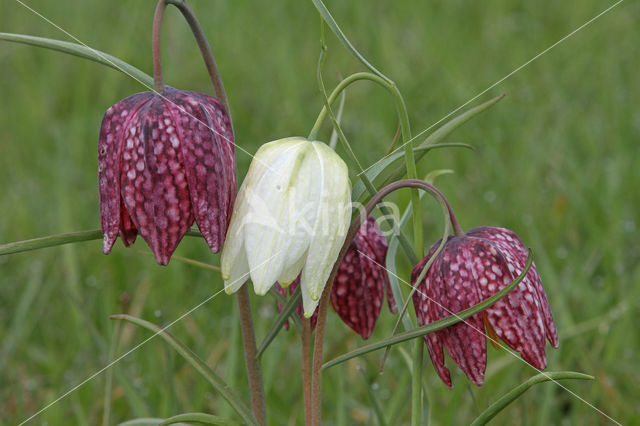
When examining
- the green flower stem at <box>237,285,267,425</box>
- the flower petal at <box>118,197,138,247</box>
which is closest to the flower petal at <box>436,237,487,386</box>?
the green flower stem at <box>237,285,267,425</box>

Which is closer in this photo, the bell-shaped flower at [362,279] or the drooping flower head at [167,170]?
the drooping flower head at [167,170]

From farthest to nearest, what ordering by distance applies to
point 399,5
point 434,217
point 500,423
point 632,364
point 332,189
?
point 399,5, point 434,217, point 632,364, point 500,423, point 332,189

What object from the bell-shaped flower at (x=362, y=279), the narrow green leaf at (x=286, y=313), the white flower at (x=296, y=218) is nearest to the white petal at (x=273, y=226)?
the white flower at (x=296, y=218)

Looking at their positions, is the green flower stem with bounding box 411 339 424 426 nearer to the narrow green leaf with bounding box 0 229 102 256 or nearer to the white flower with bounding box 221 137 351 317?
the white flower with bounding box 221 137 351 317

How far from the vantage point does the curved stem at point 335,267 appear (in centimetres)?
93

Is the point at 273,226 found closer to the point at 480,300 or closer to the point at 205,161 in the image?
the point at 205,161

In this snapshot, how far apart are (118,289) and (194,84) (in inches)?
57.9

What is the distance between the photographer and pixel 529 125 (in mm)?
2900

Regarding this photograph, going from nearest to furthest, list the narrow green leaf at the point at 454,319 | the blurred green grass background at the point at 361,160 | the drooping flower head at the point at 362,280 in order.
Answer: the narrow green leaf at the point at 454,319, the drooping flower head at the point at 362,280, the blurred green grass background at the point at 361,160

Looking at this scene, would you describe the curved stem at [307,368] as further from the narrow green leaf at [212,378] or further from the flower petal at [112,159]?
the flower petal at [112,159]

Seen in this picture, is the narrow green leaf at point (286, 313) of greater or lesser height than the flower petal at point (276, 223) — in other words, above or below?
below

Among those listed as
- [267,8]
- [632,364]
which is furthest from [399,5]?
[632,364]

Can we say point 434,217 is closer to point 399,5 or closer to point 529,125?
point 529,125

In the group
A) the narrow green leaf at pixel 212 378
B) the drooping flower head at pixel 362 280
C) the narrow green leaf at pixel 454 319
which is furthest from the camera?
the drooping flower head at pixel 362 280
